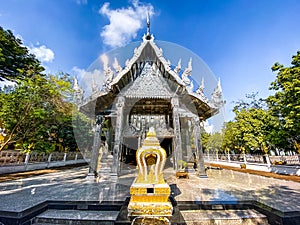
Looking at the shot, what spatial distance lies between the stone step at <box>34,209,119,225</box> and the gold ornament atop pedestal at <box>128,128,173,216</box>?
614mm

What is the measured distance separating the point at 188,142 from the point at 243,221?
7341 mm

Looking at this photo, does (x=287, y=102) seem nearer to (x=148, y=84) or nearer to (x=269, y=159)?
(x=269, y=159)

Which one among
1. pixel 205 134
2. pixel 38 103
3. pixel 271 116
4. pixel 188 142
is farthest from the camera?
pixel 205 134

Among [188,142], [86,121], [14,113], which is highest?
[86,121]

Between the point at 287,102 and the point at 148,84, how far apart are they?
328 inches

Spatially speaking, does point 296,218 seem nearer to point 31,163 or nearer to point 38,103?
point 38,103

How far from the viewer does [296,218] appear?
8.63 ft

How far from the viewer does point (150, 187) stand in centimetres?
260

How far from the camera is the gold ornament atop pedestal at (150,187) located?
246 centimetres

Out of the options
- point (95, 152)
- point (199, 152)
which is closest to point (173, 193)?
point (199, 152)

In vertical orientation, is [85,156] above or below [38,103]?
below

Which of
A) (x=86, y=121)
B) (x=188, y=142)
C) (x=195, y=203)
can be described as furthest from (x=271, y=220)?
(x=86, y=121)

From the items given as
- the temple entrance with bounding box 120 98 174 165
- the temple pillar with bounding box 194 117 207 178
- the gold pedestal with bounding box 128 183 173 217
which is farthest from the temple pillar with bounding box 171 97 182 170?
the gold pedestal with bounding box 128 183 173 217

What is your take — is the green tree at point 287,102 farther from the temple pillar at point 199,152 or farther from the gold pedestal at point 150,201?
the gold pedestal at point 150,201
